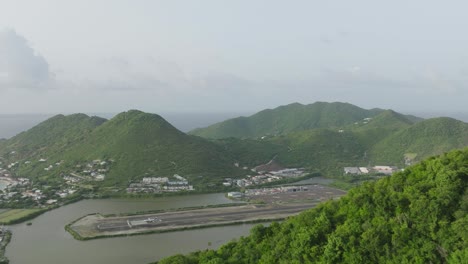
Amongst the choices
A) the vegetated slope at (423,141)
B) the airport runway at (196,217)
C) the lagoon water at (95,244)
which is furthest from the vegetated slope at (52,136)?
the vegetated slope at (423,141)

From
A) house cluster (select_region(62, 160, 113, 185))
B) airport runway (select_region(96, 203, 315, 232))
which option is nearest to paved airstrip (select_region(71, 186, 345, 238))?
airport runway (select_region(96, 203, 315, 232))

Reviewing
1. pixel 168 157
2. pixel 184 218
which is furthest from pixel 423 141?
pixel 184 218

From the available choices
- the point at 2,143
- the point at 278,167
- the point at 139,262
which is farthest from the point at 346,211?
the point at 2,143

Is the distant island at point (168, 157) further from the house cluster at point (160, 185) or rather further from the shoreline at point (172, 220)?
the shoreline at point (172, 220)

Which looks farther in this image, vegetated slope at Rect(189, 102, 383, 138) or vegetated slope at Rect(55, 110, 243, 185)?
vegetated slope at Rect(189, 102, 383, 138)

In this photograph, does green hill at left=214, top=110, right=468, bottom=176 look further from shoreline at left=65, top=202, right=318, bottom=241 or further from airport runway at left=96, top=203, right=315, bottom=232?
shoreline at left=65, top=202, right=318, bottom=241

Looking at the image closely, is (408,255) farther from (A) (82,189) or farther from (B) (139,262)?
(A) (82,189)
